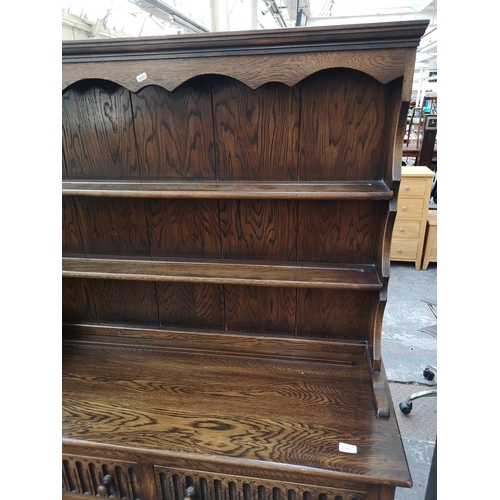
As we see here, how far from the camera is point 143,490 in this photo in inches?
46.9

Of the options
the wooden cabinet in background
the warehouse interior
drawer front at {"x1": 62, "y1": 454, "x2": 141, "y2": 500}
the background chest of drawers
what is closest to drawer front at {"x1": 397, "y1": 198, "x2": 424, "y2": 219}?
the background chest of drawers

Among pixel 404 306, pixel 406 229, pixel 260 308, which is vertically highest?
pixel 406 229

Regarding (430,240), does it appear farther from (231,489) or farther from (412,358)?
(231,489)

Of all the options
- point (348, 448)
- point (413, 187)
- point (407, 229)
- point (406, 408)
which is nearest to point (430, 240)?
point (407, 229)

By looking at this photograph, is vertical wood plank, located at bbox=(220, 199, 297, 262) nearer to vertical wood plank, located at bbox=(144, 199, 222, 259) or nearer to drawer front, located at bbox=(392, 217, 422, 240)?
vertical wood plank, located at bbox=(144, 199, 222, 259)

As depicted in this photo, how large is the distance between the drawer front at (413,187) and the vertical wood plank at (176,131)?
2.82 m

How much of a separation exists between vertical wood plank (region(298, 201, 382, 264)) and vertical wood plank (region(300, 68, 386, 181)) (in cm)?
11

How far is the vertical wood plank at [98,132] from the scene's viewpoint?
1375 millimetres

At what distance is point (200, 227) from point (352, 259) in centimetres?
60

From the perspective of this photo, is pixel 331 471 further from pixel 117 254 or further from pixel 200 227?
pixel 117 254

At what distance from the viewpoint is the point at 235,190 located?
126cm

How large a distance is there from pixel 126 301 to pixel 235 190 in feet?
2.40

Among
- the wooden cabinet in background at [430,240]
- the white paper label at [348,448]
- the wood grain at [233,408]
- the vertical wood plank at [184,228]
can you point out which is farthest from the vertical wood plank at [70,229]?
the wooden cabinet in background at [430,240]
